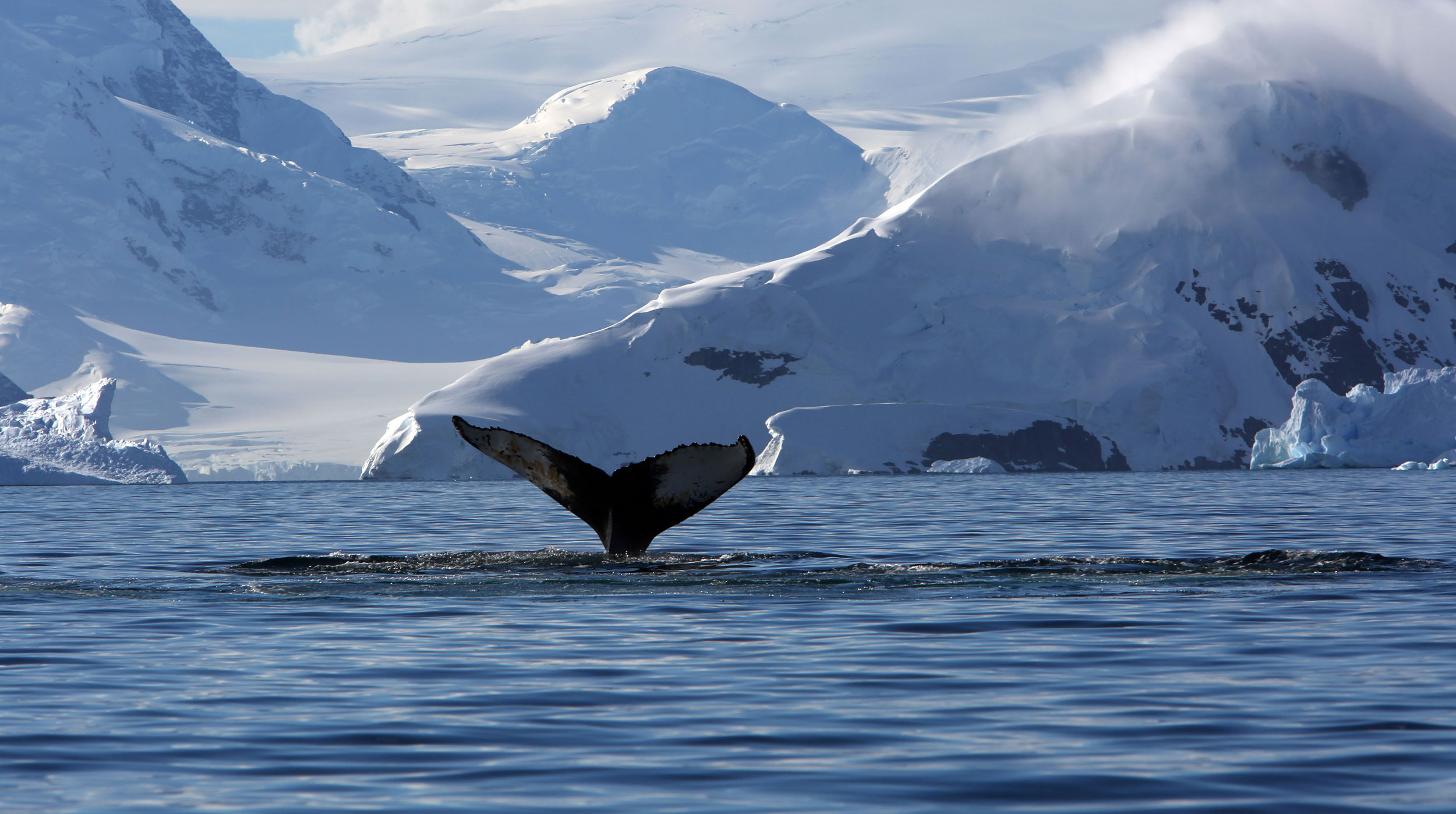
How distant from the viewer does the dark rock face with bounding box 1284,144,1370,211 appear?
106438mm

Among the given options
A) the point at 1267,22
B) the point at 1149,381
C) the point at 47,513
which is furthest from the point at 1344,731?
the point at 1267,22

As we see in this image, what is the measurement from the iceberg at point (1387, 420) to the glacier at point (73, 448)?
5380cm

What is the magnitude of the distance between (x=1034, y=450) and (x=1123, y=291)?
17.9m

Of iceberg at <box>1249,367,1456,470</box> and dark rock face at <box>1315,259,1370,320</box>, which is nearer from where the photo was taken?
iceberg at <box>1249,367,1456,470</box>

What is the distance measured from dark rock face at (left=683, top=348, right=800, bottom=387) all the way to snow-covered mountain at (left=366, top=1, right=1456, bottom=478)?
0.44ft

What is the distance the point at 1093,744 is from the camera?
6758 mm

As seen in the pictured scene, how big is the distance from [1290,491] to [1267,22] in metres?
76.2

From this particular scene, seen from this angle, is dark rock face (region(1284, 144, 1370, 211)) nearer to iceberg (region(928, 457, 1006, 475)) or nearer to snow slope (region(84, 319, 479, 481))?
iceberg (region(928, 457, 1006, 475))

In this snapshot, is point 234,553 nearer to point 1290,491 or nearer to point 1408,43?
point 1290,491

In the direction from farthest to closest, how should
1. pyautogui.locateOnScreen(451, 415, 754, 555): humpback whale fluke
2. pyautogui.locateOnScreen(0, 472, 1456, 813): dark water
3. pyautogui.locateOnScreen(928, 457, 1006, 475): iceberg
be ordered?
pyautogui.locateOnScreen(928, 457, 1006, 475): iceberg → pyautogui.locateOnScreen(451, 415, 754, 555): humpback whale fluke → pyautogui.locateOnScreen(0, 472, 1456, 813): dark water

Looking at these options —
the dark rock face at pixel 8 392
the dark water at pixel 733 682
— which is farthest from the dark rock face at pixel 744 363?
the dark water at pixel 733 682

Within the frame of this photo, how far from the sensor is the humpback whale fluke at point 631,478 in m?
12.3

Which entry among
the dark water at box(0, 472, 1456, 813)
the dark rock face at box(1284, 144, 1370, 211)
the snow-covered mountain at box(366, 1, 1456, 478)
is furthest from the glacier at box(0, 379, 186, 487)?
the dark rock face at box(1284, 144, 1370, 211)

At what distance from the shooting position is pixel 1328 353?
9919 cm
